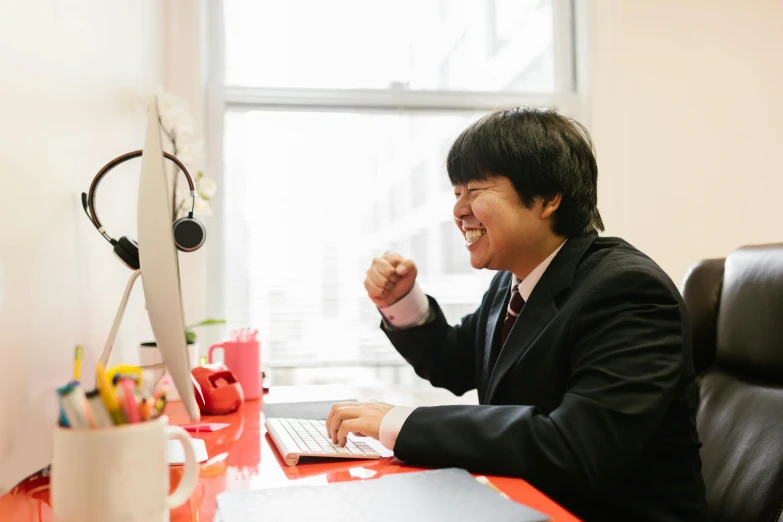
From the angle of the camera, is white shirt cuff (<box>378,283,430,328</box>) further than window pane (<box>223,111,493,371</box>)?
No

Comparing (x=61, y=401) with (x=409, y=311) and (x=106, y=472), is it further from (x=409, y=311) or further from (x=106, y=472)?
(x=409, y=311)

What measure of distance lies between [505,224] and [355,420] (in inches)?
19.6

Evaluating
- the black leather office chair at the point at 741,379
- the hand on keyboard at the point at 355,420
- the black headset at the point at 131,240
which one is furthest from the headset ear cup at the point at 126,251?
the black leather office chair at the point at 741,379

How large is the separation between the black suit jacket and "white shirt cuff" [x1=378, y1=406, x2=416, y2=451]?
0.01 metres

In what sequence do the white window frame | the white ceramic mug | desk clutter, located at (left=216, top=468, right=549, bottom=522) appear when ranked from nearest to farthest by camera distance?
the white ceramic mug
desk clutter, located at (left=216, top=468, right=549, bottom=522)
the white window frame

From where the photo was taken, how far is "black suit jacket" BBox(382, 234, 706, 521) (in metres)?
0.83

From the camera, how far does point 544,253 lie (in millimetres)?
1246

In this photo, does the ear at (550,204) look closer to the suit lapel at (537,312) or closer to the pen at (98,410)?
the suit lapel at (537,312)

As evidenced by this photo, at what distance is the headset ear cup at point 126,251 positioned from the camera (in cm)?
109

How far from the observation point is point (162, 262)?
2.26 ft

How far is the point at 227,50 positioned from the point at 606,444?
203 cm

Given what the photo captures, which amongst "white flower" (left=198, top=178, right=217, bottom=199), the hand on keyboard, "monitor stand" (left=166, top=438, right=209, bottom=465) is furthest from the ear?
"white flower" (left=198, top=178, right=217, bottom=199)

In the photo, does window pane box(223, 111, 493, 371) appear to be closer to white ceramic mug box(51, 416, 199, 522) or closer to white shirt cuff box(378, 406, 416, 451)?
white shirt cuff box(378, 406, 416, 451)

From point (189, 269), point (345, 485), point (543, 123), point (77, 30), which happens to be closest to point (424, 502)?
point (345, 485)
